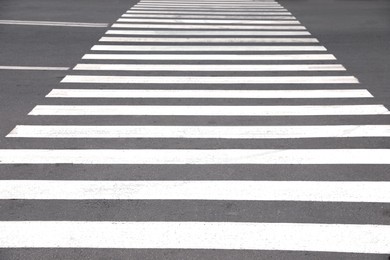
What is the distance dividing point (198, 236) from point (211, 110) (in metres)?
3.86

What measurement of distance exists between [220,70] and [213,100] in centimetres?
205

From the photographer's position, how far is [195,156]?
700cm

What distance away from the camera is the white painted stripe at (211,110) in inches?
338

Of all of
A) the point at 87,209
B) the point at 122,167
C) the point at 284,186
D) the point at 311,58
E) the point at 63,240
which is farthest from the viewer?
the point at 311,58

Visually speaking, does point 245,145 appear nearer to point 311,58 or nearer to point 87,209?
point 87,209

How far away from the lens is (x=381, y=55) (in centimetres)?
1236

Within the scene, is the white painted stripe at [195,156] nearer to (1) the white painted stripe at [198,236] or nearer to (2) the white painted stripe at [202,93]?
(1) the white painted stripe at [198,236]

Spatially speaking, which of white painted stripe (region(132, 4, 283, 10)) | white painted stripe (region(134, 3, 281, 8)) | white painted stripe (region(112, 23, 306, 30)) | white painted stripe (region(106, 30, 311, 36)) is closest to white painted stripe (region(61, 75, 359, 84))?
white painted stripe (region(106, 30, 311, 36))

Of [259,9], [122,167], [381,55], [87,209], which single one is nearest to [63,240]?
[87,209]

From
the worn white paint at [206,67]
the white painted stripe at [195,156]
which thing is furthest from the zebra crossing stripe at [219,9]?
the white painted stripe at [195,156]

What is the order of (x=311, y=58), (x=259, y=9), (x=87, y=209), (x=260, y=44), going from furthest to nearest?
(x=259, y=9), (x=260, y=44), (x=311, y=58), (x=87, y=209)

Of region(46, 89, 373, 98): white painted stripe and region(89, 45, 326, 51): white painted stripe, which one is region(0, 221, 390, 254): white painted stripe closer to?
region(46, 89, 373, 98): white painted stripe

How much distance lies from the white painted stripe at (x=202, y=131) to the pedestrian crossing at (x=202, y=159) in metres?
0.03

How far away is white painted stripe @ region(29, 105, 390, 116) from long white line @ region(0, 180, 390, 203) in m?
2.47
